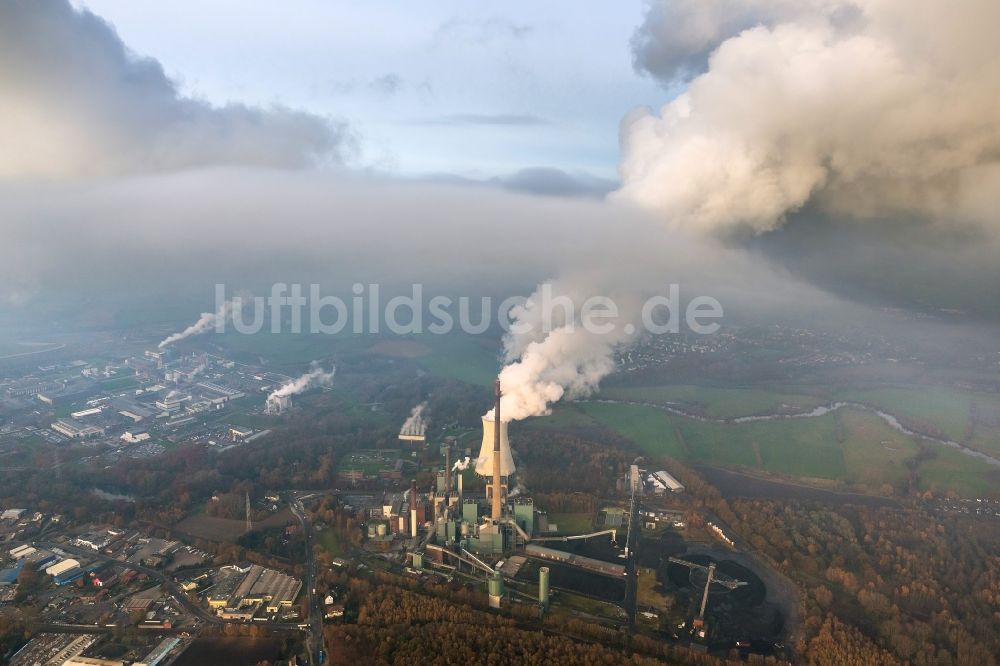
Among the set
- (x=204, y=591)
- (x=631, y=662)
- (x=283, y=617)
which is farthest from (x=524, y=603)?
(x=204, y=591)

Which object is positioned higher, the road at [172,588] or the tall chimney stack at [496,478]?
the tall chimney stack at [496,478]

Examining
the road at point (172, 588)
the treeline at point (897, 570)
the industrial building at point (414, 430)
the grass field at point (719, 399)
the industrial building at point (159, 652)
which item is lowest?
the industrial building at point (159, 652)

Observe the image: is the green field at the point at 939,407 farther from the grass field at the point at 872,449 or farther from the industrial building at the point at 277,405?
the industrial building at the point at 277,405

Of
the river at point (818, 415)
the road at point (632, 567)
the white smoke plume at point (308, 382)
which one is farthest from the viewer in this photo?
the white smoke plume at point (308, 382)

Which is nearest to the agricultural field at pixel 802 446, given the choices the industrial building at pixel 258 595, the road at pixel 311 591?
the road at pixel 311 591

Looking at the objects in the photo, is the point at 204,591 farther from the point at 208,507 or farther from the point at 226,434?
the point at 226,434

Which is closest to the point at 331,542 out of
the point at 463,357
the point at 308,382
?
the point at 308,382
